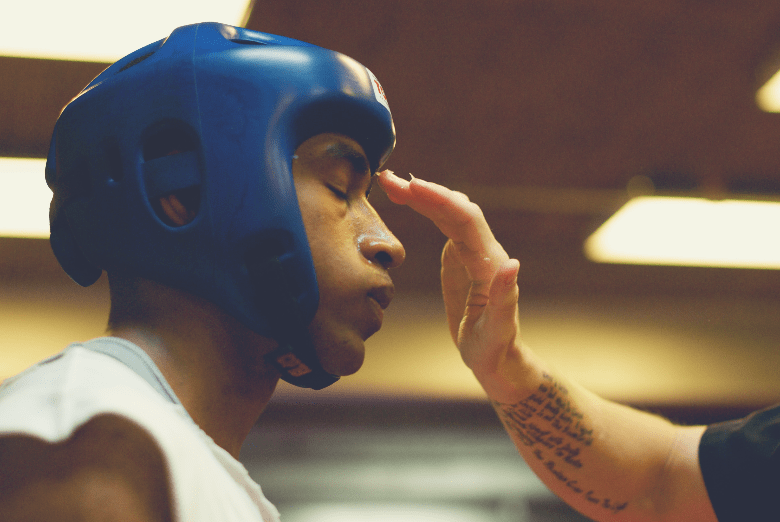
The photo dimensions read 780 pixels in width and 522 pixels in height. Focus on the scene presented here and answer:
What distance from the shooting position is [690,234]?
165 inches

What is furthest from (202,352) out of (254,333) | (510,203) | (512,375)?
(510,203)

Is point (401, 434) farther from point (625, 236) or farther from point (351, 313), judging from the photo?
point (351, 313)

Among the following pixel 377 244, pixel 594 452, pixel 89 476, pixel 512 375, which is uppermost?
pixel 377 244

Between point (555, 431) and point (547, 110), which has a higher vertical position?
point (547, 110)

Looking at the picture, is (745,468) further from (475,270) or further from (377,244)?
(377,244)

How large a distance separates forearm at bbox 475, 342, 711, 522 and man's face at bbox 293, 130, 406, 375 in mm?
532

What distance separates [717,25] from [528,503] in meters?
5.10

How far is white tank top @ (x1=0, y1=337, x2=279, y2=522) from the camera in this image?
703 millimetres

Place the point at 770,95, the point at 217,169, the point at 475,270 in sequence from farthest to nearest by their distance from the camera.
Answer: the point at 770,95 < the point at 475,270 < the point at 217,169

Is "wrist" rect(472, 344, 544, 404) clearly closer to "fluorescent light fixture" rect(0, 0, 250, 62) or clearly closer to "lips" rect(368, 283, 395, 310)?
"lips" rect(368, 283, 395, 310)

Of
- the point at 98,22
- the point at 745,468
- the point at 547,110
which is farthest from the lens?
the point at 547,110

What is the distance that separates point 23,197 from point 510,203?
2772 mm

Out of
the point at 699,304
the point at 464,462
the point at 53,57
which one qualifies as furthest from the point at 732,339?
the point at 53,57

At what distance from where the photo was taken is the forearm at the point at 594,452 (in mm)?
1502
